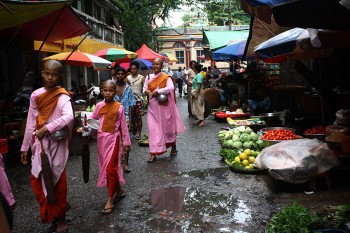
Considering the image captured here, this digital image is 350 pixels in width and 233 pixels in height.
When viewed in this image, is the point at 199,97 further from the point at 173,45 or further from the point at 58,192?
the point at 173,45

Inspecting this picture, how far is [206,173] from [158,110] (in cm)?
163

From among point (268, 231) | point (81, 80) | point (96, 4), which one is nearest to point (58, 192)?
point (268, 231)

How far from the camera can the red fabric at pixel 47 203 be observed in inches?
156

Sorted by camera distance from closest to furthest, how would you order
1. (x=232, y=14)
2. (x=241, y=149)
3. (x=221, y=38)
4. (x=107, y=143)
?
(x=107, y=143) → (x=241, y=149) → (x=221, y=38) → (x=232, y=14)

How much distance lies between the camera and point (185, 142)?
9117 mm

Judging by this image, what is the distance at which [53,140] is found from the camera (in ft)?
13.1

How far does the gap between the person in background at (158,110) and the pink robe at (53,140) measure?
3.10m

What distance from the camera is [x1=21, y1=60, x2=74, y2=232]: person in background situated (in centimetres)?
394

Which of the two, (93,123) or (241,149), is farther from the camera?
(241,149)

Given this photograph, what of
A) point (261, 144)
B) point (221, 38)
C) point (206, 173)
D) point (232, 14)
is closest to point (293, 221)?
point (206, 173)

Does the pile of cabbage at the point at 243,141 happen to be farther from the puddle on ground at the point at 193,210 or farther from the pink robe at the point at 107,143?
the pink robe at the point at 107,143

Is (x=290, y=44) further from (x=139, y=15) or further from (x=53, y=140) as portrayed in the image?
(x=139, y=15)

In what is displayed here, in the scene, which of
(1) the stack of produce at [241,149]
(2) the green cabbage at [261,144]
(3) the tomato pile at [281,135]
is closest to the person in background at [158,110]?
(1) the stack of produce at [241,149]

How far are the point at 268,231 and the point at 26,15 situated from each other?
5045 mm
